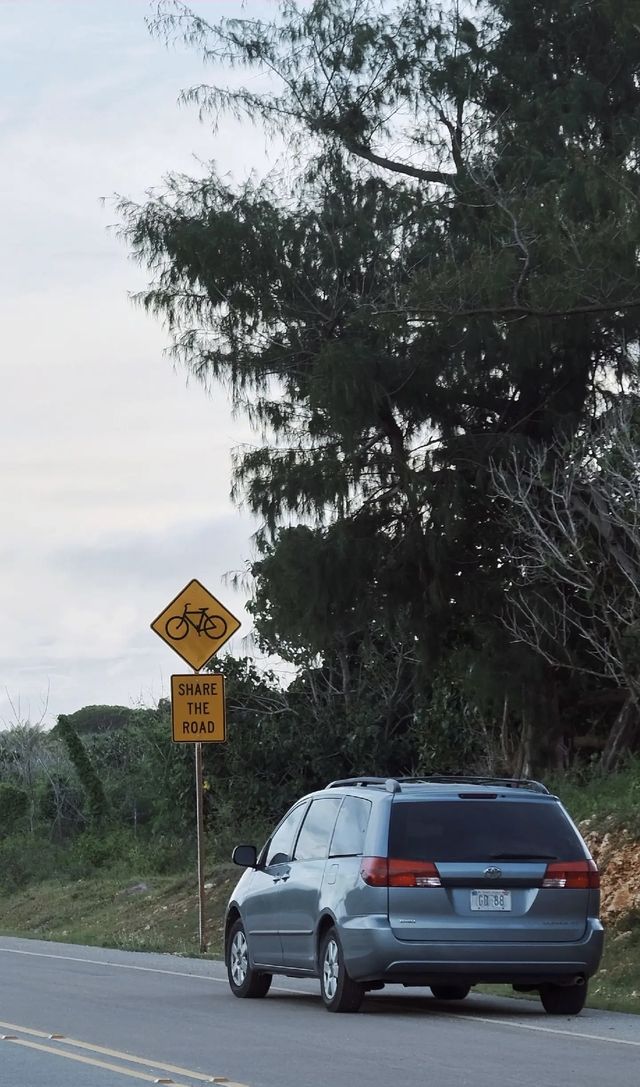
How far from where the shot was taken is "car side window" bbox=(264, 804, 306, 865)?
15.6m

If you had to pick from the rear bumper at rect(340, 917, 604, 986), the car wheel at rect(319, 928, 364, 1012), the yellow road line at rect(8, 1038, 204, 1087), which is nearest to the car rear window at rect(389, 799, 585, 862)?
the rear bumper at rect(340, 917, 604, 986)

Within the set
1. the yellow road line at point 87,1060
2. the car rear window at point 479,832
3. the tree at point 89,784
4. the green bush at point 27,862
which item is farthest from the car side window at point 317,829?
the tree at point 89,784

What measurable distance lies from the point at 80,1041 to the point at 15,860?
34871mm

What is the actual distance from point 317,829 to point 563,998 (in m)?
2.43

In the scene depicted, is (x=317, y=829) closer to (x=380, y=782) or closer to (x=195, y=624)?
(x=380, y=782)

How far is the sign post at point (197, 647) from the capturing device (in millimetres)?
22250

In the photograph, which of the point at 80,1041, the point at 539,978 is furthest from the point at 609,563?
the point at 80,1041

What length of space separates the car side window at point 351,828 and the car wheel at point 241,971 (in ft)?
6.36

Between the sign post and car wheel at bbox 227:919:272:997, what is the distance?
5.93 meters

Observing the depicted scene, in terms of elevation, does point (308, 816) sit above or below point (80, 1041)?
above

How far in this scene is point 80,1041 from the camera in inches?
477

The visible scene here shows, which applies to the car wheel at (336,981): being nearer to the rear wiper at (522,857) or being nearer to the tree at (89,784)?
the rear wiper at (522,857)

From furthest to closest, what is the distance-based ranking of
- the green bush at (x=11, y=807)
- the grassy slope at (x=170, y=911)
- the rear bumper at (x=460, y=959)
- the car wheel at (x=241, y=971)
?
1. the green bush at (x=11, y=807)
2. the grassy slope at (x=170, y=911)
3. the car wheel at (x=241, y=971)
4. the rear bumper at (x=460, y=959)

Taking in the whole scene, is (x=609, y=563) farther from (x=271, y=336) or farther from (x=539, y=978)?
(x=539, y=978)
